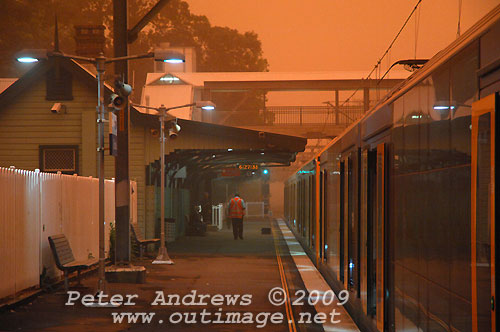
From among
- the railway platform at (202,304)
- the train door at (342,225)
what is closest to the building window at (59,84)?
the railway platform at (202,304)

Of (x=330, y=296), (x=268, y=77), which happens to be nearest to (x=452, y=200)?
(x=330, y=296)

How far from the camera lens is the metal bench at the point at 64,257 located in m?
13.7

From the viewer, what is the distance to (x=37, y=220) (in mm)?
13688

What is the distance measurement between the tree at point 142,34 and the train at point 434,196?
49.0 meters

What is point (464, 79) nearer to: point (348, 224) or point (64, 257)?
point (348, 224)

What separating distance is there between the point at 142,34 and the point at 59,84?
54.4 meters

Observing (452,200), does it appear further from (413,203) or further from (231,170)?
(231,170)

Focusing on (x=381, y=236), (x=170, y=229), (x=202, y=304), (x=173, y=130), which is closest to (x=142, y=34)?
(x=170, y=229)

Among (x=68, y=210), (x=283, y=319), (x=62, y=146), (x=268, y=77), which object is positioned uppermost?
(x=268, y=77)

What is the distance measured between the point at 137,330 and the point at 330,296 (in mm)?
3981

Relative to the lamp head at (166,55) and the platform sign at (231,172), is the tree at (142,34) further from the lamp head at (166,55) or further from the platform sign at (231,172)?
the lamp head at (166,55)

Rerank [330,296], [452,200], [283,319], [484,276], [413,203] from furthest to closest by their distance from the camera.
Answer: [330,296] → [283,319] → [413,203] → [452,200] → [484,276]

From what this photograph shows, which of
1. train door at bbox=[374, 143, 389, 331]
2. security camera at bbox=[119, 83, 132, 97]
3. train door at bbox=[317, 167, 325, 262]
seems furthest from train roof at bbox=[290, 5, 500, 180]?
train door at bbox=[317, 167, 325, 262]

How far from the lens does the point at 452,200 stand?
4.54 meters
